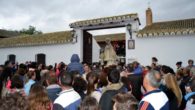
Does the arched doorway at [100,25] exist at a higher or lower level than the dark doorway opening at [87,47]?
higher

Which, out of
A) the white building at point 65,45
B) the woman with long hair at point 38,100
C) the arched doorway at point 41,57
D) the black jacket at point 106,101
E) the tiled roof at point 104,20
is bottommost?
the black jacket at point 106,101

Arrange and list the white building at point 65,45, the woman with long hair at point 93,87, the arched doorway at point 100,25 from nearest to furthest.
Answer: the woman with long hair at point 93,87 < the arched doorway at point 100,25 < the white building at point 65,45

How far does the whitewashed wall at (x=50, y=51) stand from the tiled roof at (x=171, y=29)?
4645 millimetres

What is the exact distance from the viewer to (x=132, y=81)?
21.0 feet

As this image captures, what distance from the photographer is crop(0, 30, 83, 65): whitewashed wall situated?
1845cm

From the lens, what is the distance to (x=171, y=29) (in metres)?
15.4

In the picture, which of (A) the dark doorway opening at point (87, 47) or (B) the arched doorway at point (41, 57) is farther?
(B) the arched doorway at point (41, 57)

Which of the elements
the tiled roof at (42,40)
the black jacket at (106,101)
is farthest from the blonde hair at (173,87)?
the tiled roof at (42,40)

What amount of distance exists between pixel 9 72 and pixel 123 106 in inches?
268

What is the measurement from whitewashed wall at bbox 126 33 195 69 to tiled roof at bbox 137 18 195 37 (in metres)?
0.26

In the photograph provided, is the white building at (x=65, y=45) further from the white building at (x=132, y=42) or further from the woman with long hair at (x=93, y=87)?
the woman with long hair at (x=93, y=87)

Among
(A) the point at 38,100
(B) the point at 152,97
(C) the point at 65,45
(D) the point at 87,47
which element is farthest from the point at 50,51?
(B) the point at 152,97

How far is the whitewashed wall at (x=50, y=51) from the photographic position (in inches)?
727

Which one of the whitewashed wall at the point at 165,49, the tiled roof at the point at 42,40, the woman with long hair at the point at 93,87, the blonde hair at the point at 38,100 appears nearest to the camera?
the blonde hair at the point at 38,100
